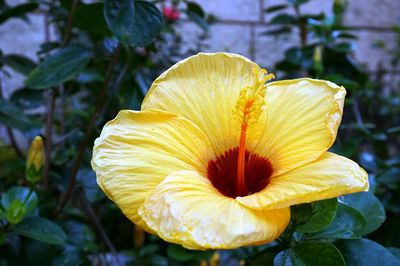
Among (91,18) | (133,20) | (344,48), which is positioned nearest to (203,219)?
(133,20)

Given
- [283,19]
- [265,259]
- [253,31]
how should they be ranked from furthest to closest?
1. [253,31]
2. [283,19]
3. [265,259]

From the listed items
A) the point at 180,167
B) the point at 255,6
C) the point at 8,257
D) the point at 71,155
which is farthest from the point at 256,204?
the point at 255,6

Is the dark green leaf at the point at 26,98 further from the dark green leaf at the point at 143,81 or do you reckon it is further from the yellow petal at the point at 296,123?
the yellow petal at the point at 296,123

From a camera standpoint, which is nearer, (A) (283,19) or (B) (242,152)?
(B) (242,152)

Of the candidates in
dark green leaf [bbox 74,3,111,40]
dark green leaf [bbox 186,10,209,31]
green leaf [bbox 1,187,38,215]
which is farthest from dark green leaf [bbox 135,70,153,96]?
green leaf [bbox 1,187,38,215]

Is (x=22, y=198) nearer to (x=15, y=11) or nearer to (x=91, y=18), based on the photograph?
(x=91, y=18)

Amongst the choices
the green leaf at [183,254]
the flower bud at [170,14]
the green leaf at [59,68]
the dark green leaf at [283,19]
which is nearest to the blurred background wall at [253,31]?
the flower bud at [170,14]
